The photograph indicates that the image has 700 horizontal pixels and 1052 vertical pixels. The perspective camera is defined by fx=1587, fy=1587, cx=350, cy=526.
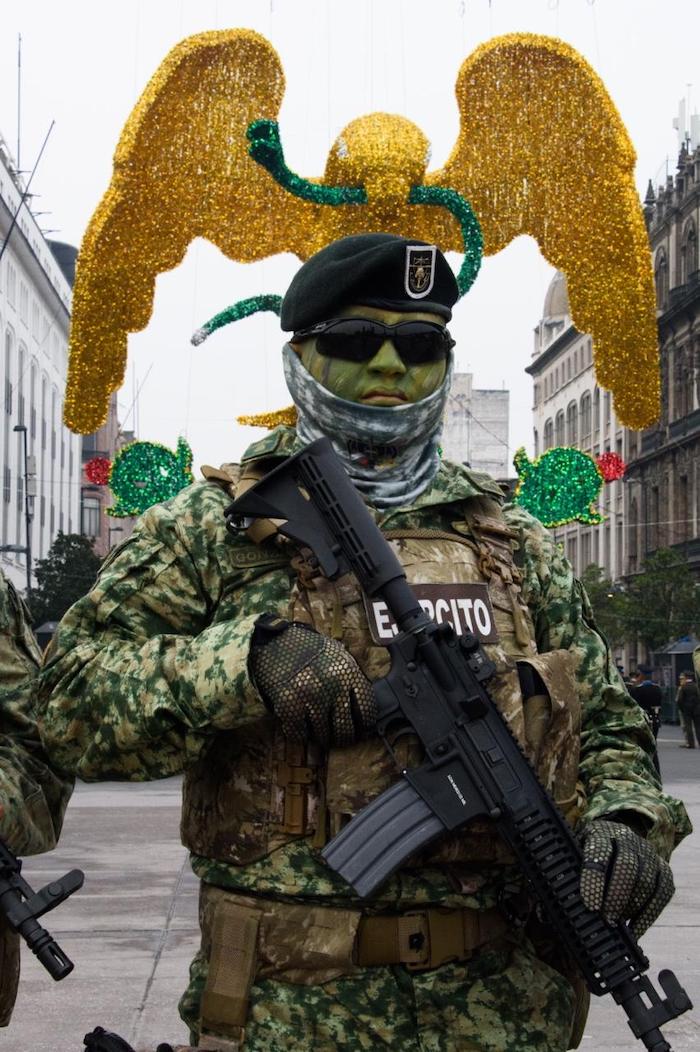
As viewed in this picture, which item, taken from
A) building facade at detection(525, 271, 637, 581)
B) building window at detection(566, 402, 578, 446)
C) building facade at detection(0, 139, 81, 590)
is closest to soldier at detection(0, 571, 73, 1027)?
building facade at detection(0, 139, 81, 590)

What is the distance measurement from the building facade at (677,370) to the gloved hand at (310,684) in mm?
48647

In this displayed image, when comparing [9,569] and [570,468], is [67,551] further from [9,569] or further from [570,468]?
[570,468]

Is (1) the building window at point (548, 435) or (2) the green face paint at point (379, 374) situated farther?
(1) the building window at point (548, 435)

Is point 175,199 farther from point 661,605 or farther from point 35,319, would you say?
point 35,319

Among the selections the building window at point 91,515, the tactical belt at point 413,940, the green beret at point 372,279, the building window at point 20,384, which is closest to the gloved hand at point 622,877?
the tactical belt at point 413,940

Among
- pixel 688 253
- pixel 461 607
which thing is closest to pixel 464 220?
pixel 461 607

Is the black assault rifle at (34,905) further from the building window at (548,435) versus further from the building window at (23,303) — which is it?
the building window at (548,435)

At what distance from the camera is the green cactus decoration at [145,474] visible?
14594mm

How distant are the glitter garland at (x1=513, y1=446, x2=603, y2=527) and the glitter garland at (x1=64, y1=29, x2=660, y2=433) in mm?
1902

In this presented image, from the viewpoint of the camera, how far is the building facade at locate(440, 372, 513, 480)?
74250 mm

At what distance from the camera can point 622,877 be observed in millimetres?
2389

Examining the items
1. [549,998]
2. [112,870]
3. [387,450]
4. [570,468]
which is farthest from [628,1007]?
[570,468]

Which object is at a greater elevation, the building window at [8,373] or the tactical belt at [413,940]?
the building window at [8,373]

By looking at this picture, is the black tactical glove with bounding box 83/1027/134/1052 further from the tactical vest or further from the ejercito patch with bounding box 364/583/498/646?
the ejercito patch with bounding box 364/583/498/646
